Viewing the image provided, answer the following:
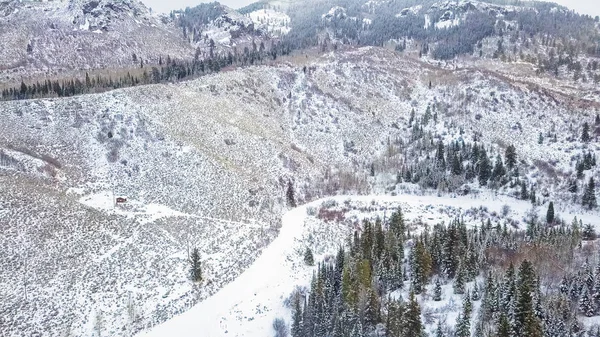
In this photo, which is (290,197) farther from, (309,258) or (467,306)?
(467,306)

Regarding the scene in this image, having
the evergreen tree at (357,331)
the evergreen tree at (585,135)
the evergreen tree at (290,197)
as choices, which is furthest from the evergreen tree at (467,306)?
the evergreen tree at (585,135)

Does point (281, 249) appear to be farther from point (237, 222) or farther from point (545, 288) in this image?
point (545, 288)

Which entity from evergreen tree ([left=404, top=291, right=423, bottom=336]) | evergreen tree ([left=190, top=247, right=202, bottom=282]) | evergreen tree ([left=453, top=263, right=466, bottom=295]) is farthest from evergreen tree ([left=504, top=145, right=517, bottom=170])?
evergreen tree ([left=190, top=247, right=202, bottom=282])

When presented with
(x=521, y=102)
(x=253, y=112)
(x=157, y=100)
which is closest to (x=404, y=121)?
(x=521, y=102)

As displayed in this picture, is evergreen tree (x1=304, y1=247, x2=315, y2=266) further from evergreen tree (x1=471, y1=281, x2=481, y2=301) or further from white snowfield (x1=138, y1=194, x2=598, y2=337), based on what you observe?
evergreen tree (x1=471, y1=281, x2=481, y2=301)

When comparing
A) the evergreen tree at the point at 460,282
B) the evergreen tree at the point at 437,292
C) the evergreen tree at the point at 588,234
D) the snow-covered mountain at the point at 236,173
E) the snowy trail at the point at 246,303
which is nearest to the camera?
the evergreen tree at the point at 437,292

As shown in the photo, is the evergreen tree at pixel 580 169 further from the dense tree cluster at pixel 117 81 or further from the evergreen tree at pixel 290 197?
the dense tree cluster at pixel 117 81

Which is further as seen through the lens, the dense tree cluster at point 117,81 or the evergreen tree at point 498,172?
the dense tree cluster at point 117,81
